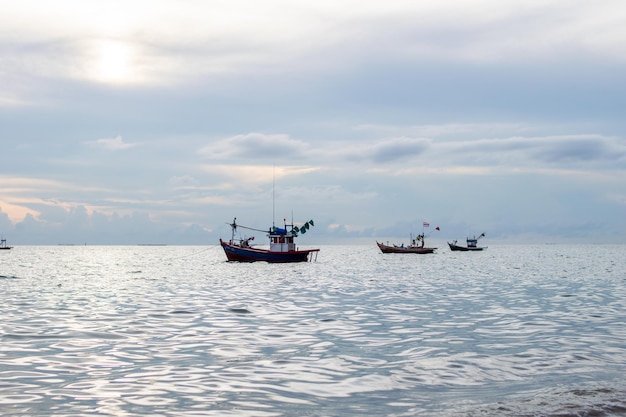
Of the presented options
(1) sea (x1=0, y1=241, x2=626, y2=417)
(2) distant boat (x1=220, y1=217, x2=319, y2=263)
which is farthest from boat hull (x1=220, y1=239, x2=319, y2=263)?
(1) sea (x1=0, y1=241, x2=626, y2=417)

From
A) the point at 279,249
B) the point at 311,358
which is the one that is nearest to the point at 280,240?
the point at 279,249

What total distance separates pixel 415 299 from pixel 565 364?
19595 millimetres

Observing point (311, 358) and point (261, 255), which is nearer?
point (311, 358)

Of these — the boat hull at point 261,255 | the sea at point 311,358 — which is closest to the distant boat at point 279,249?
the boat hull at point 261,255

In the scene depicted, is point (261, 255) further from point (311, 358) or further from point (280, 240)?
point (311, 358)

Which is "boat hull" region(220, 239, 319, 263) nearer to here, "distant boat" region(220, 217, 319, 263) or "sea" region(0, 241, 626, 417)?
Result: "distant boat" region(220, 217, 319, 263)

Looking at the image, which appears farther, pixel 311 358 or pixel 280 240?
pixel 280 240

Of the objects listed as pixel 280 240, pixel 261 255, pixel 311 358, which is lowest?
pixel 311 358

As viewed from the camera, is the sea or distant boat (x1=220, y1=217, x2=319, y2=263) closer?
the sea

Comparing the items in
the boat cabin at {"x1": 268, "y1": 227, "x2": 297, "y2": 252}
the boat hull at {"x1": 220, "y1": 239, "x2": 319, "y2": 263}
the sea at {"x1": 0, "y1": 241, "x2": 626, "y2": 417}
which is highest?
the boat cabin at {"x1": 268, "y1": 227, "x2": 297, "y2": 252}

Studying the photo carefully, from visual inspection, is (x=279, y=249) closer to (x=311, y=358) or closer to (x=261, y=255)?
(x=261, y=255)

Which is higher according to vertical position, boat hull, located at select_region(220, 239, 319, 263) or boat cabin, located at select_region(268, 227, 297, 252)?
boat cabin, located at select_region(268, 227, 297, 252)

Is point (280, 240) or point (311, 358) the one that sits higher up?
point (280, 240)

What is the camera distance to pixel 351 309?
100 feet
